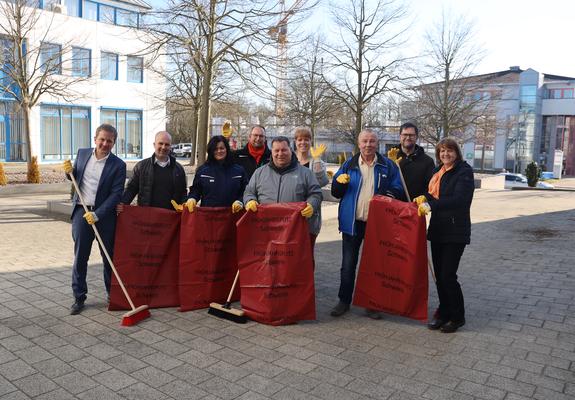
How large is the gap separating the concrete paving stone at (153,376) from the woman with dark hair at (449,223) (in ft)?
8.38

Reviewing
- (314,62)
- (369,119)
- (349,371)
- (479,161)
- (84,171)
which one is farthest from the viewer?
(479,161)

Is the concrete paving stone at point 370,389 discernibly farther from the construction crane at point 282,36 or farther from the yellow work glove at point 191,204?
the construction crane at point 282,36

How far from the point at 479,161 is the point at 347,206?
213 feet

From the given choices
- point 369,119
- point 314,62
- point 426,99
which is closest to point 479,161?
point 369,119

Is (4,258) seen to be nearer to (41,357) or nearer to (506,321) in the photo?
(41,357)

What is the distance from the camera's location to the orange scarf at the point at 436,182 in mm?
5043

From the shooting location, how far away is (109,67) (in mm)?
29828


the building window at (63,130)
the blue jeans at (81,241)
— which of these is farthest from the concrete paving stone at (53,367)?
the building window at (63,130)

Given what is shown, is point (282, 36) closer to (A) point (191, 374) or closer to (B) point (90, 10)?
(A) point (191, 374)

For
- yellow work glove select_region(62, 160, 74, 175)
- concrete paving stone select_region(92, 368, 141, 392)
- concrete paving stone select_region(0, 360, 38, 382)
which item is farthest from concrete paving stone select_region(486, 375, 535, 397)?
yellow work glove select_region(62, 160, 74, 175)

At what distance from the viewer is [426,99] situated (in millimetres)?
26547

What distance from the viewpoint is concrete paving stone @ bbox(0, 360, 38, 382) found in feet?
12.4

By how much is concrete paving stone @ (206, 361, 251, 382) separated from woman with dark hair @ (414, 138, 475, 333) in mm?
2015

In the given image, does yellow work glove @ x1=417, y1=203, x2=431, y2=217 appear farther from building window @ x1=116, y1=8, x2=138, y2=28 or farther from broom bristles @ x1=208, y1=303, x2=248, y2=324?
building window @ x1=116, y1=8, x2=138, y2=28
